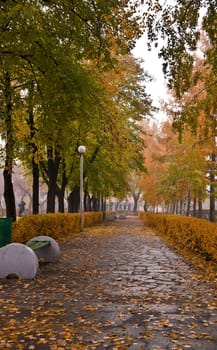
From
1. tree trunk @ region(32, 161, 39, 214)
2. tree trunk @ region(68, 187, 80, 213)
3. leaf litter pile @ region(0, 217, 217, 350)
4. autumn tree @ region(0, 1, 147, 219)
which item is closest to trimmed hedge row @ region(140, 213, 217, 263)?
leaf litter pile @ region(0, 217, 217, 350)

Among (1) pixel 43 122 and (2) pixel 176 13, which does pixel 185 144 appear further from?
(2) pixel 176 13

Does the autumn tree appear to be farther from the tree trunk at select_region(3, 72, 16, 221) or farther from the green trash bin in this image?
the green trash bin

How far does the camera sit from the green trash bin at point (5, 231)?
9.38 meters

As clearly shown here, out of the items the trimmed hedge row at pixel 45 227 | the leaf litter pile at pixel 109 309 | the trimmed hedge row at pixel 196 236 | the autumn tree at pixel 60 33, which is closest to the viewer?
the leaf litter pile at pixel 109 309

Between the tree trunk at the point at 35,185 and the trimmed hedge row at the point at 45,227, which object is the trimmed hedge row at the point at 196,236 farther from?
the tree trunk at the point at 35,185

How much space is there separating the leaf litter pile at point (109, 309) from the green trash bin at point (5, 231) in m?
1.13

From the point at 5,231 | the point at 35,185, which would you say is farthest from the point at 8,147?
the point at 35,185

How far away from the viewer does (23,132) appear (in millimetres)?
14844

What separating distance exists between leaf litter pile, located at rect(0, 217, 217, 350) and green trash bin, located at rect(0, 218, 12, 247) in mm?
1130

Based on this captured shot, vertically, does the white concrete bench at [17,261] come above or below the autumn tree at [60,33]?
below

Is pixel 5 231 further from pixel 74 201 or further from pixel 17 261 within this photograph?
pixel 74 201

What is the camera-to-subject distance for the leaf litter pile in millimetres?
4270

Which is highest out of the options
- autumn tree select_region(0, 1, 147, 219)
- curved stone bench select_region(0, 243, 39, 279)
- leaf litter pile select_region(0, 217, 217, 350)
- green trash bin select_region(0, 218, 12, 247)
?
autumn tree select_region(0, 1, 147, 219)

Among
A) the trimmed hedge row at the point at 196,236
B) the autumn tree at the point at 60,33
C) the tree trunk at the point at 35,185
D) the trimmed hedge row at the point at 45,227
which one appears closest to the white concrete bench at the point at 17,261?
the trimmed hedge row at the point at 45,227
